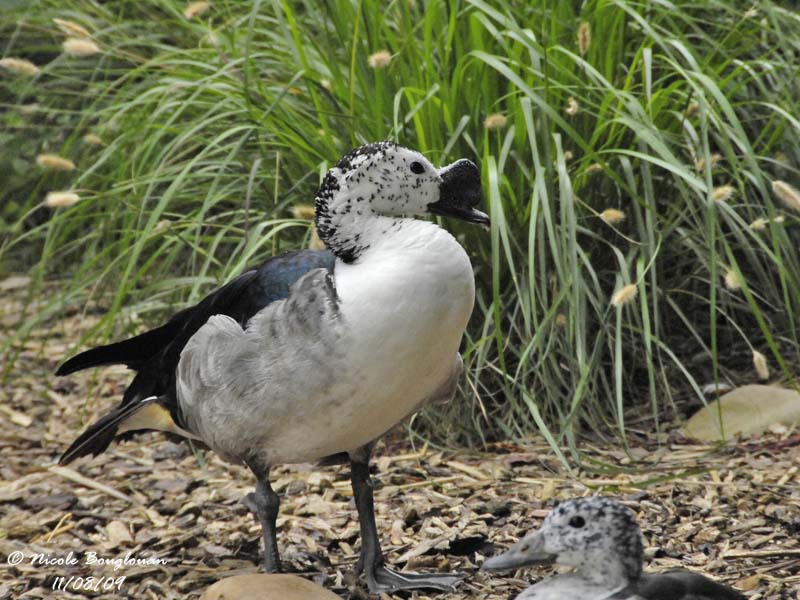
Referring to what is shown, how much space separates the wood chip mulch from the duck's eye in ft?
2.01

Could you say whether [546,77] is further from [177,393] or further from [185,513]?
[185,513]

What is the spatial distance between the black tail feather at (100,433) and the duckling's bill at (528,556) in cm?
130

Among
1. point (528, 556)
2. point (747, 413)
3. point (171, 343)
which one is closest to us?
point (528, 556)

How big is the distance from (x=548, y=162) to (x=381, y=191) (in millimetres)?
1123

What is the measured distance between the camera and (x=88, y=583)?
136 inches

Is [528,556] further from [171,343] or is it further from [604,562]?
[171,343]

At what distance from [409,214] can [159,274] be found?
6.97ft

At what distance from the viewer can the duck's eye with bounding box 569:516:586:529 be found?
2689 millimetres

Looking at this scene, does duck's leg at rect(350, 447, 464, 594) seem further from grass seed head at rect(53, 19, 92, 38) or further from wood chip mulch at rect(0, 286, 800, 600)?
grass seed head at rect(53, 19, 92, 38)

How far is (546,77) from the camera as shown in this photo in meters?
3.98

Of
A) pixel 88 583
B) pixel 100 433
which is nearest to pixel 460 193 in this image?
pixel 100 433

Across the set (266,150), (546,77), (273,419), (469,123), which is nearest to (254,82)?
(266,150)

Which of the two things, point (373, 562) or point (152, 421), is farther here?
point (152, 421)

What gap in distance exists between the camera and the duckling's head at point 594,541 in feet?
8.70
